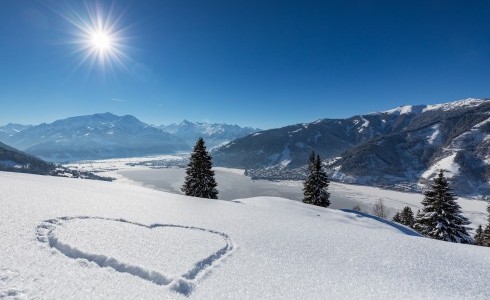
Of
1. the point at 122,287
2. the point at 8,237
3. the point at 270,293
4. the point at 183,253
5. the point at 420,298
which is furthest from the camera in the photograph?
the point at 183,253

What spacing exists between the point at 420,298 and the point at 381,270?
1.77m

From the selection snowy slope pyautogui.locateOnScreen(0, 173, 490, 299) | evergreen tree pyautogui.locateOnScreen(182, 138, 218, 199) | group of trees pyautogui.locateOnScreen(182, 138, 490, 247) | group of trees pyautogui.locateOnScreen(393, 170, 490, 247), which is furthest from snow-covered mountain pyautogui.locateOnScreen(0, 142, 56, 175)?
group of trees pyautogui.locateOnScreen(393, 170, 490, 247)

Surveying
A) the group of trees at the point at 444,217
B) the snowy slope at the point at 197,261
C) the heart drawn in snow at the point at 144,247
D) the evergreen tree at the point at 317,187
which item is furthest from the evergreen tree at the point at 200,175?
the heart drawn in snow at the point at 144,247

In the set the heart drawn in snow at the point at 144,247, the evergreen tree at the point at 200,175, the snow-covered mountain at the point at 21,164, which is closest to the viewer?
the heart drawn in snow at the point at 144,247

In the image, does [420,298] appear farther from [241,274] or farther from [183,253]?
[183,253]

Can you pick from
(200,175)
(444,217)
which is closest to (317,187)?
(444,217)

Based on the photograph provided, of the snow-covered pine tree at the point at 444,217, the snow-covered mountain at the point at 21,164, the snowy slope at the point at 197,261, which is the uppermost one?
the snow-covered mountain at the point at 21,164

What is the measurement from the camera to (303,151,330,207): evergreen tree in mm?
51719

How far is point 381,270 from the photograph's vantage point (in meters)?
8.51

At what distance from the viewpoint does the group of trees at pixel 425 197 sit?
34.8m

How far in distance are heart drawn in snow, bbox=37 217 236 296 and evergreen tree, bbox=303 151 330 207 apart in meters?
44.3

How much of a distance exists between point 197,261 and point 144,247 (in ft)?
5.88

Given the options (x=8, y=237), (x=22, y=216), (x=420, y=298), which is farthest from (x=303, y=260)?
(x=22, y=216)

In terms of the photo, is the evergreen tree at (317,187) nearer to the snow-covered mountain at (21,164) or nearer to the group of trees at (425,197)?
the group of trees at (425,197)
